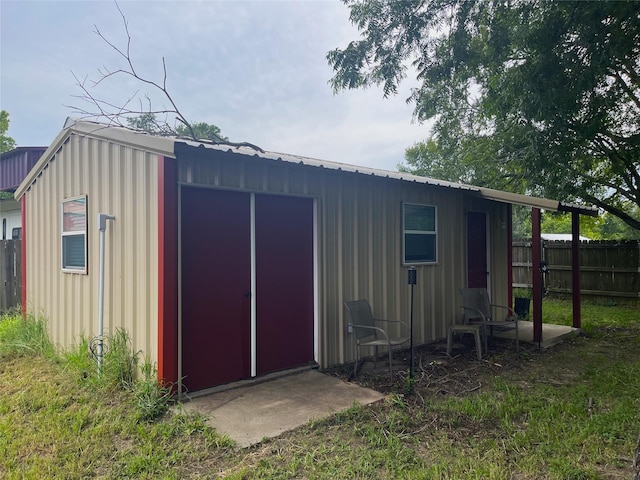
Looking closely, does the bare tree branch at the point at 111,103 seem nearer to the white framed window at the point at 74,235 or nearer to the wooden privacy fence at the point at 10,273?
the white framed window at the point at 74,235

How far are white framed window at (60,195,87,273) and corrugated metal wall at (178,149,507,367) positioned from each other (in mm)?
1899

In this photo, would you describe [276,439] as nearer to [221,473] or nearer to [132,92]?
[221,473]

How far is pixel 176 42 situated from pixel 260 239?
232 inches

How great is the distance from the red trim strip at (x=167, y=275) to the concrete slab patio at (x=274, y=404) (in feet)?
1.34

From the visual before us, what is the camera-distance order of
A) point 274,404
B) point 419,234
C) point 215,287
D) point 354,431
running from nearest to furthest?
1. point 354,431
2. point 274,404
3. point 215,287
4. point 419,234

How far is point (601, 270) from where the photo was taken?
1105cm

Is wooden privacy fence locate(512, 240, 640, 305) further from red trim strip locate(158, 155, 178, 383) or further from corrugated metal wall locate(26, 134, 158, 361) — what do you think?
corrugated metal wall locate(26, 134, 158, 361)

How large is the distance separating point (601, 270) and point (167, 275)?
1127 cm

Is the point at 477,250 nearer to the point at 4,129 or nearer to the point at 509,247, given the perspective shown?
the point at 509,247

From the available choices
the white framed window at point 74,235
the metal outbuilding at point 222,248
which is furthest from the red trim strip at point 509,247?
the white framed window at point 74,235

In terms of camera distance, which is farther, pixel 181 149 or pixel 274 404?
pixel 274 404

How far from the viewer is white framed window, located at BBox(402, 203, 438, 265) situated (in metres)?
6.20

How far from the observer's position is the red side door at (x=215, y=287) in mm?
4062

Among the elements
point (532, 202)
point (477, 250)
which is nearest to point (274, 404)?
point (532, 202)
